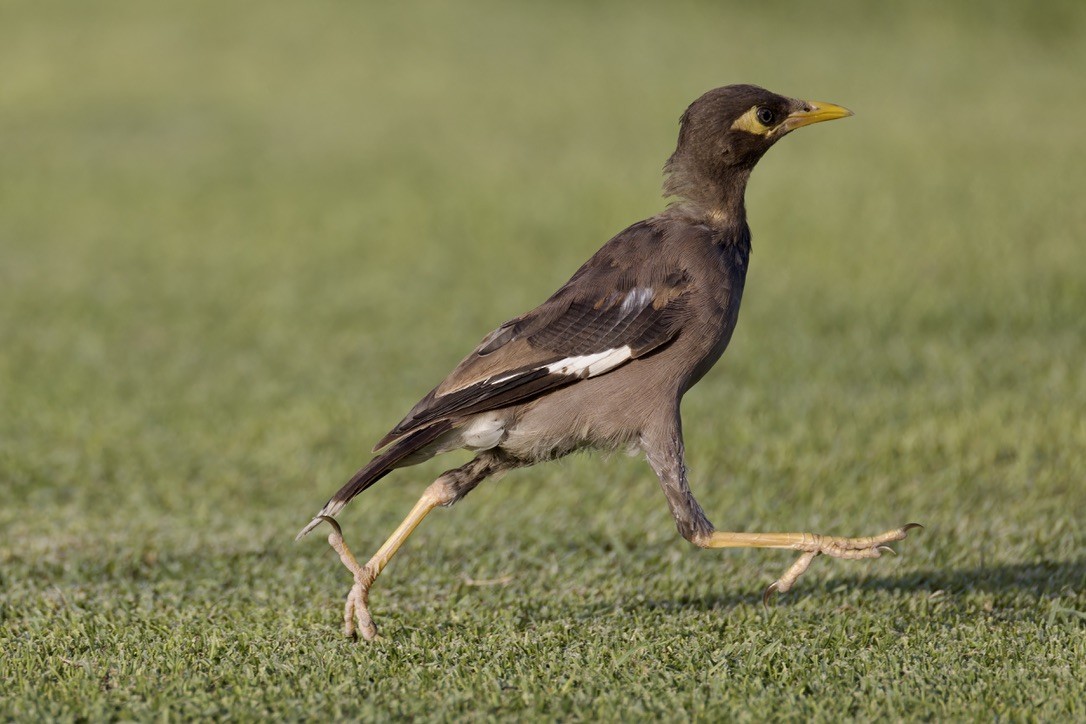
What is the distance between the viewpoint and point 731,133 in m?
5.81

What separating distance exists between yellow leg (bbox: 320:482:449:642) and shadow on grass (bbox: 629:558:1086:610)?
1.09 metres

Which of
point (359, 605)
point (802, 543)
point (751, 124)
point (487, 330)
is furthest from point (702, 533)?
point (487, 330)

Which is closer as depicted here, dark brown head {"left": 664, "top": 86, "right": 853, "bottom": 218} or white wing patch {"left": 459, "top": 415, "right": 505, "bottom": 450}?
white wing patch {"left": 459, "top": 415, "right": 505, "bottom": 450}

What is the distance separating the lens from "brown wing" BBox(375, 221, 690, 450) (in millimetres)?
5445

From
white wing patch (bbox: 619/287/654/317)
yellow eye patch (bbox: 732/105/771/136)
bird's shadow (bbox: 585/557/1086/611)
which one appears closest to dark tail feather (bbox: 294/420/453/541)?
white wing patch (bbox: 619/287/654/317)

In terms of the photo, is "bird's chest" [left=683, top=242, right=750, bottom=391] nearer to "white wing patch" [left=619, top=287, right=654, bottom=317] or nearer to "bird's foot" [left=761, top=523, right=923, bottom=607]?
"white wing patch" [left=619, top=287, right=654, bottom=317]

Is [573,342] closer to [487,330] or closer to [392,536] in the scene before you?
[392,536]

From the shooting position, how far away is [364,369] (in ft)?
36.3

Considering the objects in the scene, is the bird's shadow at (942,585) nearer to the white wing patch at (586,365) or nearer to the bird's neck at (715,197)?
the white wing patch at (586,365)

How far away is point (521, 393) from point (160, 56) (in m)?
19.6

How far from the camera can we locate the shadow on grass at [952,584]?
20.3ft

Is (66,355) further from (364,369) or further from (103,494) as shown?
(103,494)

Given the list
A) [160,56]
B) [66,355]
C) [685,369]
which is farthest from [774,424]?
[160,56]

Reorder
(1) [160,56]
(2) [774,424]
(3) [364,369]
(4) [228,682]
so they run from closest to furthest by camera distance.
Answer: (4) [228,682] < (2) [774,424] < (3) [364,369] < (1) [160,56]
